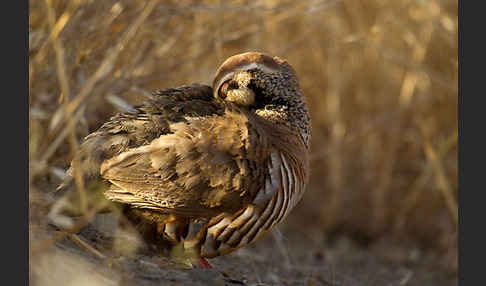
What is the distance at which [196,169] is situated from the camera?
331 centimetres

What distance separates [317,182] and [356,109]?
95 centimetres

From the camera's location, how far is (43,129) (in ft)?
12.7

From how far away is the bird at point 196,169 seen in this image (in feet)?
10.8

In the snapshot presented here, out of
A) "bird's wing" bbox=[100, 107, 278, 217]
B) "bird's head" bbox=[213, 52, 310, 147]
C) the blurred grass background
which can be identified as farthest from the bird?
the blurred grass background

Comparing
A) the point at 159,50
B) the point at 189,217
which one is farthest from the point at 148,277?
the point at 159,50

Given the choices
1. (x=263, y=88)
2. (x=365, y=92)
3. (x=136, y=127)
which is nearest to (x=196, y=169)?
(x=136, y=127)

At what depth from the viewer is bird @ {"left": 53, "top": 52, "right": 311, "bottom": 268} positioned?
3289mm

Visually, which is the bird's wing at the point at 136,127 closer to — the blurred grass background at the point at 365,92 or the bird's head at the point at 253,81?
the bird's head at the point at 253,81

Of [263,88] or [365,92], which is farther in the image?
[365,92]

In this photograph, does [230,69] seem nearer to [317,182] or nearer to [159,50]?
[159,50]

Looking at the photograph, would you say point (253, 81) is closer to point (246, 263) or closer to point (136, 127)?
point (136, 127)

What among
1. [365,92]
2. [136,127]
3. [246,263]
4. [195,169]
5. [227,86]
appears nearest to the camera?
[195,169]

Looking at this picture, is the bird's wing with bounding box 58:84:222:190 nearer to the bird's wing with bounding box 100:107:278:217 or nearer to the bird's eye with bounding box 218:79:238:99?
the bird's wing with bounding box 100:107:278:217

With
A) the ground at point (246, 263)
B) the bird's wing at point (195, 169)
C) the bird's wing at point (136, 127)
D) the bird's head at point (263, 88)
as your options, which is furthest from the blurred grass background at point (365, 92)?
the bird's wing at point (195, 169)
